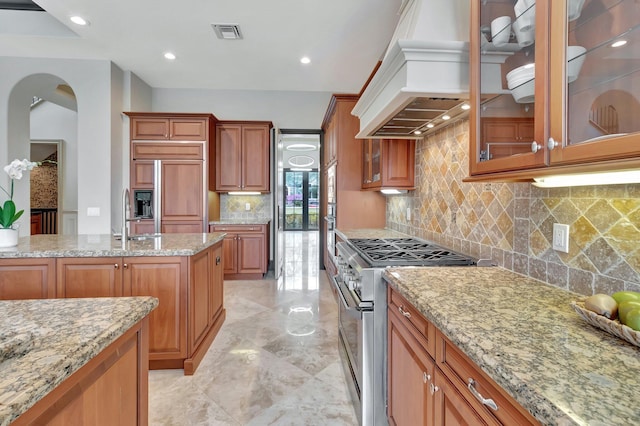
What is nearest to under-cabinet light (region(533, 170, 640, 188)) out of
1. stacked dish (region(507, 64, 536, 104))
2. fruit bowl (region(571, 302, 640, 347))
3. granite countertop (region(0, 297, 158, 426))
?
stacked dish (region(507, 64, 536, 104))

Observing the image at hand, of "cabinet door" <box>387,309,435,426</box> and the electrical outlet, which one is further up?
the electrical outlet

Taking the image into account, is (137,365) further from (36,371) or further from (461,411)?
(461,411)

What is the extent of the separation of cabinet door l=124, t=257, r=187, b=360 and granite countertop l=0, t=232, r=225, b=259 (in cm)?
7

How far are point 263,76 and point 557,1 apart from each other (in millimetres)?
4471

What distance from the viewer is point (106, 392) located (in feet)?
2.85

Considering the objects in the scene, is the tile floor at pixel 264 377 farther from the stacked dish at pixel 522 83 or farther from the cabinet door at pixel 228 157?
the cabinet door at pixel 228 157

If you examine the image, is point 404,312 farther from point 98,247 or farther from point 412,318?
point 98,247

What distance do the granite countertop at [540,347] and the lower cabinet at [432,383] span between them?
0.23 feet

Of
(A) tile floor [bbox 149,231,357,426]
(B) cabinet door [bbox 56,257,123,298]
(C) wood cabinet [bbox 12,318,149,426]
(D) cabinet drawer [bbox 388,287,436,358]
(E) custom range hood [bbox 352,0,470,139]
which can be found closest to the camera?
(C) wood cabinet [bbox 12,318,149,426]

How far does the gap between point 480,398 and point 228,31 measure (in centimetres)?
397

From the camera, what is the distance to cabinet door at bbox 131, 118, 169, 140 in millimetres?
4598

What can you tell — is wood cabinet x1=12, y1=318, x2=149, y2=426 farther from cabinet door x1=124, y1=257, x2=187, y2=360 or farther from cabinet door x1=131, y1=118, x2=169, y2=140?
cabinet door x1=131, y1=118, x2=169, y2=140

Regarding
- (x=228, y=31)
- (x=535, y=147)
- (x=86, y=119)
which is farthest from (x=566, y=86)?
(x=86, y=119)

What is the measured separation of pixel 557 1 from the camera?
89 centimetres
